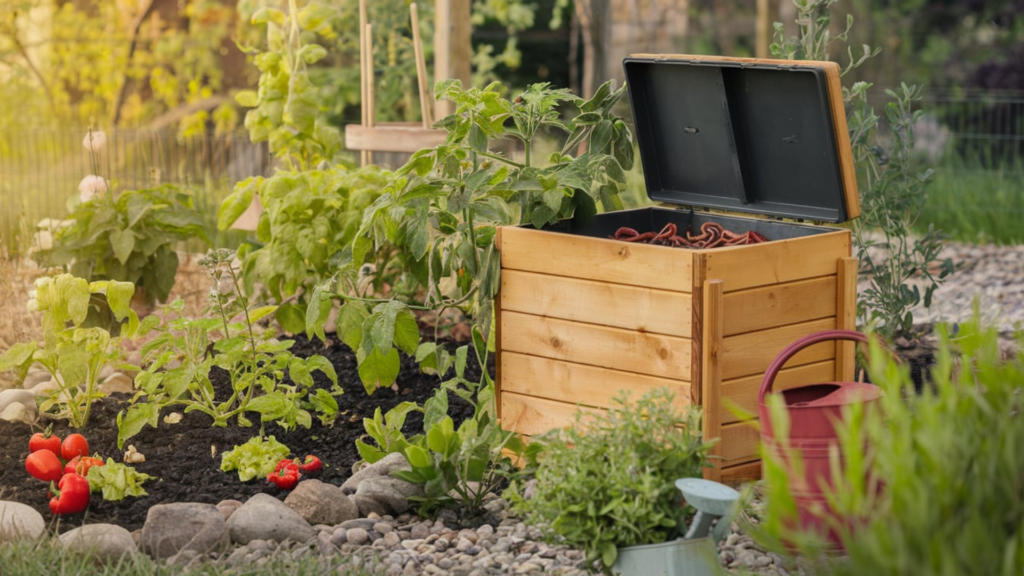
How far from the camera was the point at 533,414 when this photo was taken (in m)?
3.14

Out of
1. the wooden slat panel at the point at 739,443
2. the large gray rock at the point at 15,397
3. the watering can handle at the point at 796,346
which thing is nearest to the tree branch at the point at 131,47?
the large gray rock at the point at 15,397

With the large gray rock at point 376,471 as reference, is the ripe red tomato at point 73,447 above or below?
above

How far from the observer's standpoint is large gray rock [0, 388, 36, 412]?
3.56m

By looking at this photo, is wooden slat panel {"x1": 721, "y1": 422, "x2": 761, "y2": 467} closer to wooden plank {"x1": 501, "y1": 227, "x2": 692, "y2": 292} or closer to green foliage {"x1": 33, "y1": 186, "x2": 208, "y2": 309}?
wooden plank {"x1": 501, "y1": 227, "x2": 692, "y2": 292}

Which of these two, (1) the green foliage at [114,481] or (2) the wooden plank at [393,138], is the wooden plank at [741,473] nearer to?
(1) the green foliage at [114,481]

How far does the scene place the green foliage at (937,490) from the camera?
1446 mm

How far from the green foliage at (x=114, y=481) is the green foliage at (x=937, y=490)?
5.99 ft

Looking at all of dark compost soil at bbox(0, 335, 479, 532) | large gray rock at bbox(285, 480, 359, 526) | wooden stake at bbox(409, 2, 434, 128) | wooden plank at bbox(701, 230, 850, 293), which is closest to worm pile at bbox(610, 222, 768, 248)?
wooden plank at bbox(701, 230, 850, 293)

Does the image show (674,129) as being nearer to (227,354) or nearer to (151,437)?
(227,354)

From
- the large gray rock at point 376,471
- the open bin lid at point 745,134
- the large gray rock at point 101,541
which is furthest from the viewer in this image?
the open bin lid at point 745,134

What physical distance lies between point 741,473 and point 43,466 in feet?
5.91

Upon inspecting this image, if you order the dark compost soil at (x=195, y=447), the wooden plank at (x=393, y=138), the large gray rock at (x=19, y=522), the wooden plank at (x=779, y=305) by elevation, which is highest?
the wooden plank at (x=393, y=138)

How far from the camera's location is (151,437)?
11.0 ft

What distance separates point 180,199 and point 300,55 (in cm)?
80
